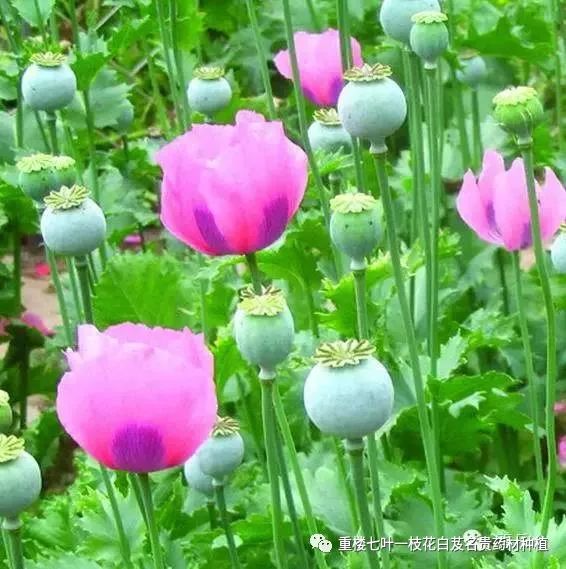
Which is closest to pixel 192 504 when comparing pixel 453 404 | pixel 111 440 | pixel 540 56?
pixel 453 404

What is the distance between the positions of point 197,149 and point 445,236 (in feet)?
1.88

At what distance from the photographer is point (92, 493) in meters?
1.08

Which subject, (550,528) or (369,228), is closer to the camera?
(369,228)

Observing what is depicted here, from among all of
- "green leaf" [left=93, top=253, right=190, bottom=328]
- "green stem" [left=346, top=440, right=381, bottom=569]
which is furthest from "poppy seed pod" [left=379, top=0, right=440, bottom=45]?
"green leaf" [left=93, top=253, right=190, bottom=328]

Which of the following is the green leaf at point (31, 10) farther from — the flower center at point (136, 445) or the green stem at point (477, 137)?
the flower center at point (136, 445)

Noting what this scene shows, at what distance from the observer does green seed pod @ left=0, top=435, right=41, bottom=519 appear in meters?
0.66

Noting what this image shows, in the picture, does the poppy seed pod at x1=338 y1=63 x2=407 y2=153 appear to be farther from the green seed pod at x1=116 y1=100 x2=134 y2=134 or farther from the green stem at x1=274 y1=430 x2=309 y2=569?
the green seed pod at x1=116 y1=100 x2=134 y2=134

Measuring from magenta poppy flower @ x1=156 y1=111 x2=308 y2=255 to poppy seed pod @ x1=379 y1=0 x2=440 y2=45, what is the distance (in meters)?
0.16

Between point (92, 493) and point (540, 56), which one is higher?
point (540, 56)

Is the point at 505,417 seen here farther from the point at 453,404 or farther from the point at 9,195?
the point at 9,195

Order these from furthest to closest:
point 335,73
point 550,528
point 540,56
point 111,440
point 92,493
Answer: point 540,56, point 335,73, point 92,493, point 550,528, point 111,440

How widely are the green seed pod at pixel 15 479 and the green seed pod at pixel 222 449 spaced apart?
0.18m

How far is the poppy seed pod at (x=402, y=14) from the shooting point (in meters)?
0.88

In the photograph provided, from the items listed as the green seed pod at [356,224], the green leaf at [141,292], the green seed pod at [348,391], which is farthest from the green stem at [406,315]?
the green leaf at [141,292]
